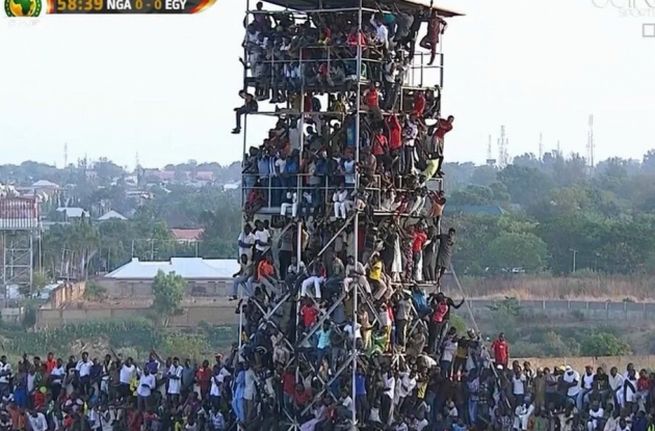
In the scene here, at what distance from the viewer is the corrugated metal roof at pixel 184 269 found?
263ft

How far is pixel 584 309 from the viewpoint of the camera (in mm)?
64500

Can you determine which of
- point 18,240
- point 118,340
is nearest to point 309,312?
point 118,340

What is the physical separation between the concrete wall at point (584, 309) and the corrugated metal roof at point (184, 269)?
16924mm

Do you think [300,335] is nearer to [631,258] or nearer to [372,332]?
[372,332]

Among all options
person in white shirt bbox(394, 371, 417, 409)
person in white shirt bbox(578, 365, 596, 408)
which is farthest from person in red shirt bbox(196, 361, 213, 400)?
person in white shirt bbox(578, 365, 596, 408)

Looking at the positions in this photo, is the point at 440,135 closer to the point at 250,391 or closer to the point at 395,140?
the point at 395,140

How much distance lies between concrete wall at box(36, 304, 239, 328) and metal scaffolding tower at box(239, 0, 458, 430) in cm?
3896

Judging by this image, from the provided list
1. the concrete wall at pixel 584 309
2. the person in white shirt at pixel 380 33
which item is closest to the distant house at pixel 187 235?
the concrete wall at pixel 584 309

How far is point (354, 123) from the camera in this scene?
91.5 feet

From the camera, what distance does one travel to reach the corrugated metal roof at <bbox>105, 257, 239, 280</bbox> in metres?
80.1

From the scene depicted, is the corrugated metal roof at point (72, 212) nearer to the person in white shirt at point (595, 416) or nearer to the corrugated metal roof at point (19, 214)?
A: the corrugated metal roof at point (19, 214)

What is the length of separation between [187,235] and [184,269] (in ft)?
89.5

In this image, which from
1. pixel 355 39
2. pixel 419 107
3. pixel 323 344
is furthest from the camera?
pixel 419 107

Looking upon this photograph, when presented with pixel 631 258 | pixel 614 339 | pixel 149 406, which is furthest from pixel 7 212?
pixel 149 406
